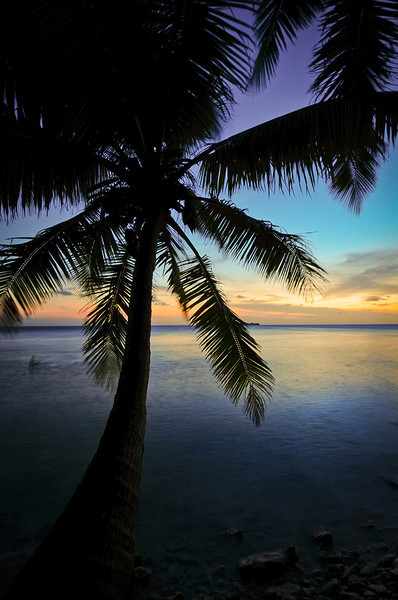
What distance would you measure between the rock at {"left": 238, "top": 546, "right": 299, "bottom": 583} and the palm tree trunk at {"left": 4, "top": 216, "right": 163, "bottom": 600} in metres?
1.61

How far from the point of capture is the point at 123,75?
2.67 meters

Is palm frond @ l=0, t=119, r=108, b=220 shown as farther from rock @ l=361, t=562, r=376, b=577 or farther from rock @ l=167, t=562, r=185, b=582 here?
rock @ l=361, t=562, r=376, b=577

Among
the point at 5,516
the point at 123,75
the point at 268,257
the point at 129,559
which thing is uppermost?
the point at 123,75

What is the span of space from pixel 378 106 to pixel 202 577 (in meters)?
4.80

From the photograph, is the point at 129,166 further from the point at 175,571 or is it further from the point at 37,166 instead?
the point at 175,571

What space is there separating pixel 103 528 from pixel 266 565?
1.95 metres

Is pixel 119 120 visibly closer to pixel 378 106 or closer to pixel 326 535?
pixel 378 106

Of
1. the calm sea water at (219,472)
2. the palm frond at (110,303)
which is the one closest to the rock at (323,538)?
the calm sea water at (219,472)

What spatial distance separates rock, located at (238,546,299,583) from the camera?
2.77 metres

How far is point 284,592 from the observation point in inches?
100

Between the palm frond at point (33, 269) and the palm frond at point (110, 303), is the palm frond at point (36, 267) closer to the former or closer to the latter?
the palm frond at point (33, 269)

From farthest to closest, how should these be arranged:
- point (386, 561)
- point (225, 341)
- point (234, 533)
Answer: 1. point (225, 341)
2. point (234, 533)
3. point (386, 561)

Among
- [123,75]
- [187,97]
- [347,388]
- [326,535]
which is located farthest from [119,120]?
[347,388]

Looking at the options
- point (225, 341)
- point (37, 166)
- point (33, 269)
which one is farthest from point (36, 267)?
point (225, 341)
